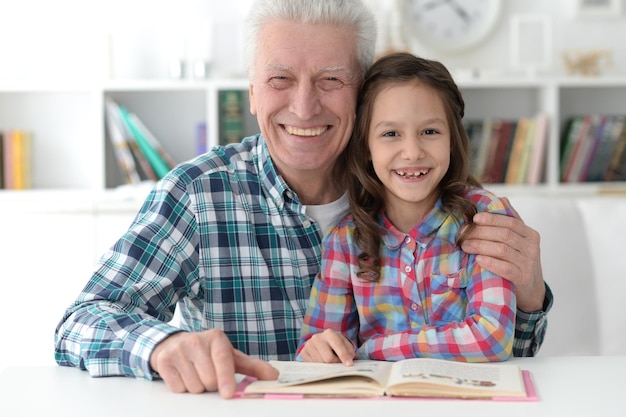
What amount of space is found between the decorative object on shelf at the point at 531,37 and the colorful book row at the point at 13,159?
2.27 metres

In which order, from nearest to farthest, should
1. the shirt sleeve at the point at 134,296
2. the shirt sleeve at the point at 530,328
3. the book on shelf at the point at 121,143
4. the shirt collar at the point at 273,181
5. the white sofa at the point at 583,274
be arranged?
the shirt sleeve at the point at 134,296 → the shirt sleeve at the point at 530,328 → the shirt collar at the point at 273,181 → the white sofa at the point at 583,274 → the book on shelf at the point at 121,143

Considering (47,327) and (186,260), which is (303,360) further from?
(47,327)

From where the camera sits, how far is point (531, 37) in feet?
13.5

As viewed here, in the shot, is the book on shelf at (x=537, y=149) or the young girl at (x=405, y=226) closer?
the young girl at (x=405, y=226)

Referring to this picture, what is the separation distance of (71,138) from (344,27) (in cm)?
266

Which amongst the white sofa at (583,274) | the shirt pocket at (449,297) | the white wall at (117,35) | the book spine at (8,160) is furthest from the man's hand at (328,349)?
the book spine at (8,160)

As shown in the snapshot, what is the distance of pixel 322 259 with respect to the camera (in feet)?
5.85

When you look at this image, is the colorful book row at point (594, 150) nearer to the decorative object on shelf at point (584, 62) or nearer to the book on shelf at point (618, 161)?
the book on shelf at point (618, 161)

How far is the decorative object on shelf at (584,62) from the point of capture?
405cm

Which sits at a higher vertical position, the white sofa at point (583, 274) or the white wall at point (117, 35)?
the white wall at point (117, 35)

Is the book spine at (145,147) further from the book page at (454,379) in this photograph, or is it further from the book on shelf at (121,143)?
the book page at (454,379)

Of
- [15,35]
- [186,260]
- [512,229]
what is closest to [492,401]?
[512,229]

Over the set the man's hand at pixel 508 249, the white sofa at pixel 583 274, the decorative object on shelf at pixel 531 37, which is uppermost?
the decorative object on shelf at pixel 531 37

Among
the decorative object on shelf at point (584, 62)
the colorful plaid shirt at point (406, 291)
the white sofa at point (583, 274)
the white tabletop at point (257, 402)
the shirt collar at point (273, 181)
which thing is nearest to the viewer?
the white tabletop at point (257, 402)
